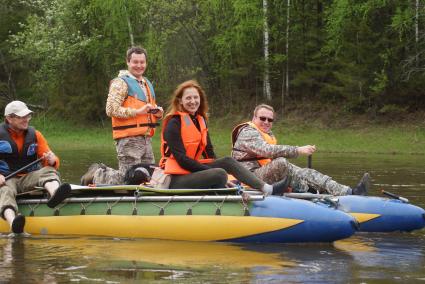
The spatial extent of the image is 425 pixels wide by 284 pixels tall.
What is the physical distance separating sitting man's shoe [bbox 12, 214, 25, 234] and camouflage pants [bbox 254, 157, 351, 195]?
268 cm

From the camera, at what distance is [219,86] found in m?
32.1

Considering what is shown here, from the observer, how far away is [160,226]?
322 inches

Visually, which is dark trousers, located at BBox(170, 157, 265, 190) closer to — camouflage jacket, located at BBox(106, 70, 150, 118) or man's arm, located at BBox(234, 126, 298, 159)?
man's arm, located at BBox(234, 126, 298, 159)

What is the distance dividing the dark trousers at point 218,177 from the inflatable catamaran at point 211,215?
0.12 m

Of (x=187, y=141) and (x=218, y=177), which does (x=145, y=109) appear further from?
(x=218, y=177)

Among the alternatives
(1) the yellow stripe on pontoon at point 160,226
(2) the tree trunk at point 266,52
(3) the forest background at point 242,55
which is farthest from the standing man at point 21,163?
(2) the tree trunk at point 266,52

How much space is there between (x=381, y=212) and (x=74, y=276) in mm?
3857

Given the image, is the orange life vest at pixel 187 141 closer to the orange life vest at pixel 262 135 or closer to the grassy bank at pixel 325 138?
the orange life vest at pixel 262 135

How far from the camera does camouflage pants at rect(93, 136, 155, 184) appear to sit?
9.27m

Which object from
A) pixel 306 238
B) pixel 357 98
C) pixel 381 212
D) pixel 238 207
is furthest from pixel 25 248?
pixel 357 98

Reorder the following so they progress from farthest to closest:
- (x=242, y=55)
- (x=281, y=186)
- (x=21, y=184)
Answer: (x=242, y=55)
(x=21, y=184)
(x=281, y=186)

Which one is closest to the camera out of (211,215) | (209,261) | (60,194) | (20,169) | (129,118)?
(209,261)

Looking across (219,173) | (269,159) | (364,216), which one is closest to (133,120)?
(219,173)

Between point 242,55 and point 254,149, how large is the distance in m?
20.9
